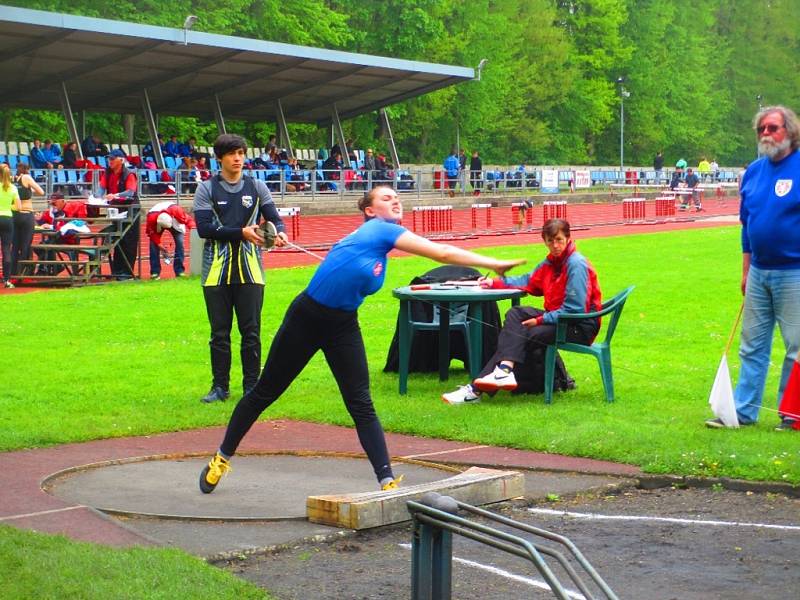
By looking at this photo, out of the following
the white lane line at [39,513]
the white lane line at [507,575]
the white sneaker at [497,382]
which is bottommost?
the white lane line at [507,575]

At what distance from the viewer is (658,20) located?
89.8m

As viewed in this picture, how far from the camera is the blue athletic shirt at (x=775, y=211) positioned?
28.7 ft

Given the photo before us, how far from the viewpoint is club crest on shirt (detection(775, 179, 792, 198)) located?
8.74 metres

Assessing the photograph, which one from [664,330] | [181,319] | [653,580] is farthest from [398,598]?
[181,319]

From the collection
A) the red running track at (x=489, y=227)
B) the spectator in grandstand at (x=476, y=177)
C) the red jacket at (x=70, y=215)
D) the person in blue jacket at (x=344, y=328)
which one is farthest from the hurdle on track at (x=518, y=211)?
the person in blue jacket at (x=344, y=328)

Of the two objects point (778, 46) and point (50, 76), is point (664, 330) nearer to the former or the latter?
point (50, 76)

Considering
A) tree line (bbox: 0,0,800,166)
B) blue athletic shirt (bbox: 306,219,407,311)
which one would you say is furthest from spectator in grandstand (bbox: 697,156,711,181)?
blue athletic shirt (bbox: 306,219,407,311)

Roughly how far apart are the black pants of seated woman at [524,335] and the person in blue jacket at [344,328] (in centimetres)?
295

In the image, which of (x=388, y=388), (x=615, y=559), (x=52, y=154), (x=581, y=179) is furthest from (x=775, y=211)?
(x=581, y=179)

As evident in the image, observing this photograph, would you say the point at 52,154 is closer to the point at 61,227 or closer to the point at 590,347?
the point at 61,227

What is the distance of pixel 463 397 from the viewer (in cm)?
1048

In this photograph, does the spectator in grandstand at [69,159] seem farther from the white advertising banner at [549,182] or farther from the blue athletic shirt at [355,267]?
the blue athletic shirt at [355,267]

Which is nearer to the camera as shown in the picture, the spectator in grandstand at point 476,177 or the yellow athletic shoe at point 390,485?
the yellow athletic shoe at point 390,485

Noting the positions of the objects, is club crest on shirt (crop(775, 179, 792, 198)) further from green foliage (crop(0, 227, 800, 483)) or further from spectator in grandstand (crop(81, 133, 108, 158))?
spectator in grandstand (crop(81, 133, 108, 158))
